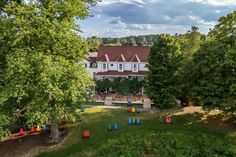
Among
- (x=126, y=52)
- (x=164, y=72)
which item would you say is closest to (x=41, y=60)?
(x=164, y=72)

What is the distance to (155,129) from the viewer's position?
103 ft

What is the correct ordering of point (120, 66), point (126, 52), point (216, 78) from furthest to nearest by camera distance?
point (126, 52), point (120, 66), point (216, 78)

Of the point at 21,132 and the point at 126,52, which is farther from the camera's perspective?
the point at 126,52

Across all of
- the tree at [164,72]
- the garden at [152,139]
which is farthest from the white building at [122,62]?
the garden at [152,139]

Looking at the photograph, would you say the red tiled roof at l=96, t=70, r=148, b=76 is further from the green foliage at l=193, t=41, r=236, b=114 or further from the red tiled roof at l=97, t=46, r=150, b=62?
the green foliage at l=193, t=41, r=236, b=114

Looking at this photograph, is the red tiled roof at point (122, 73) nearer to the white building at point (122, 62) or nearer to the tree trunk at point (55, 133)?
the white building at point (122, 62)

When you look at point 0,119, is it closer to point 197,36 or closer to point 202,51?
point 202,51

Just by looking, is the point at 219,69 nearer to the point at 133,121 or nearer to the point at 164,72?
the point at 164,72

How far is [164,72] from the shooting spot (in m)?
34.8

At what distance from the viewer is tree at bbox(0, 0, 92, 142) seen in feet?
85.2

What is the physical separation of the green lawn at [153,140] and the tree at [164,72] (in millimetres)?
2611

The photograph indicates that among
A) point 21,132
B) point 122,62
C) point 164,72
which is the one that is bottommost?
point 21,132

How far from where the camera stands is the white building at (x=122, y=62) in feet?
179

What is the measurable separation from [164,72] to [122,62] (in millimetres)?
21525
